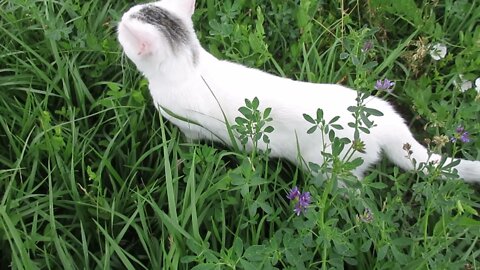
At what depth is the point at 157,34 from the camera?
1.80m

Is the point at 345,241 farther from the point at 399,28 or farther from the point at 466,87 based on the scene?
the point at 399,28

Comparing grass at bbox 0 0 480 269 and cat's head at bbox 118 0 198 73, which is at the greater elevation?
cat's head at bbox 118 0 198 73

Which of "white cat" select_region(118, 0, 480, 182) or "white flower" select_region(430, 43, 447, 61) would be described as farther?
"white flower" select_region(430, 43, 447, 61)

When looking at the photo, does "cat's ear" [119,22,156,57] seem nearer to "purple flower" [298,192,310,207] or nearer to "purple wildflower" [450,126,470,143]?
"purple flower" [298,192,310,207]

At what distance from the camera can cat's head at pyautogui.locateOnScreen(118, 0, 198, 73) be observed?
1.78 metres

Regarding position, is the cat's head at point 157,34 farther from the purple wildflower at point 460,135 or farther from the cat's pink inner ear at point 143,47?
the purple wildflower at point 460,135

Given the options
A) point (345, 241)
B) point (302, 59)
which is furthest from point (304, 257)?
point (302, 59)

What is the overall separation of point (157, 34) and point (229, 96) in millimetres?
305

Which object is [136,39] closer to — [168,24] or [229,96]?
[168,24]

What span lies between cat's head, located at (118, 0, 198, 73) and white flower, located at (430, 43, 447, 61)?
97cm

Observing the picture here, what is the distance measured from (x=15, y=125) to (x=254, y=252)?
1.07 meters

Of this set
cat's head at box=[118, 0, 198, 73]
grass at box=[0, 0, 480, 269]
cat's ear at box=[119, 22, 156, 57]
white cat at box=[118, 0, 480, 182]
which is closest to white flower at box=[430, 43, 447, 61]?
grass at box=[0, 0, 480, 269]

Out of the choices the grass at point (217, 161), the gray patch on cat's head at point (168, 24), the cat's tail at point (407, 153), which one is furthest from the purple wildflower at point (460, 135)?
the gray patch on cat's head at point (168, 24)

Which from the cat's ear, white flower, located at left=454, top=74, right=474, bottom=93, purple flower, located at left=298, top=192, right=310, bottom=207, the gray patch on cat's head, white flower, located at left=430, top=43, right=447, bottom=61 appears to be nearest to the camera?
purple flower, located at left=298, top=192, right=310, bottom=207
